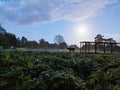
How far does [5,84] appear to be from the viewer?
6.64 metres

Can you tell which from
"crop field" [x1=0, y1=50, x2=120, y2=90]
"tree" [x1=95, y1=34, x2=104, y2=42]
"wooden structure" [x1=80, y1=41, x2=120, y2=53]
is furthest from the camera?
"tree" [x1=95, y1=34, x2=104, y2=42]

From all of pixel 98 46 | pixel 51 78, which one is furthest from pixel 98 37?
pixel 51 78

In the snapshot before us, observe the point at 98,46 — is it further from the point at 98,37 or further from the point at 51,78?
the point at 51,78

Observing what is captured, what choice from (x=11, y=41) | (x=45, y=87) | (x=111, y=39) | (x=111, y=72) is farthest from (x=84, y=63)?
(x=11, y=41)

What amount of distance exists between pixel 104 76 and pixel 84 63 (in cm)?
237

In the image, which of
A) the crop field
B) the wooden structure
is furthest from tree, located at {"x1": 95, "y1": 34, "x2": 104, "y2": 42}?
the crop field

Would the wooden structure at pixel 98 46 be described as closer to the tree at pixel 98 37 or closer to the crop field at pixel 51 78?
the tree at pixel 98 37

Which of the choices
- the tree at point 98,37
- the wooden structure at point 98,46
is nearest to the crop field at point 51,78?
the wooden structure at point 98,46

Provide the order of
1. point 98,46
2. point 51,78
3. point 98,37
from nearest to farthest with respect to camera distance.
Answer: point 51,78 → point 98,46 → point 98,37

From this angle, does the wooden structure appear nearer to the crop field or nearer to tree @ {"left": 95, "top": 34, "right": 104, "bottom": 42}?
tree @ {"left": 95, "top": 34, "right": 104, "bottom": 42}

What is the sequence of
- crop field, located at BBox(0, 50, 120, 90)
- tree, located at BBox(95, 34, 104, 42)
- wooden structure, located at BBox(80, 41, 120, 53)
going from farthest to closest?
tree, located at BBox(95, 34, 104, 42) < wooden structure, located at BBox(80, 41, 120, 53) < crop field, located at BBox(0, 50, 120, 90)

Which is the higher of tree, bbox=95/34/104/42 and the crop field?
tree, bbox=95/34/104/42

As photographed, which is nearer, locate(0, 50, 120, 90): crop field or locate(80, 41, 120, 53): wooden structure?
locate(0, 50, 120, 90): crop field

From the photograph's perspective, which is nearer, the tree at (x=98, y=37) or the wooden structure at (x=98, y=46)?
the wooden structure at (x=98, y=46)
